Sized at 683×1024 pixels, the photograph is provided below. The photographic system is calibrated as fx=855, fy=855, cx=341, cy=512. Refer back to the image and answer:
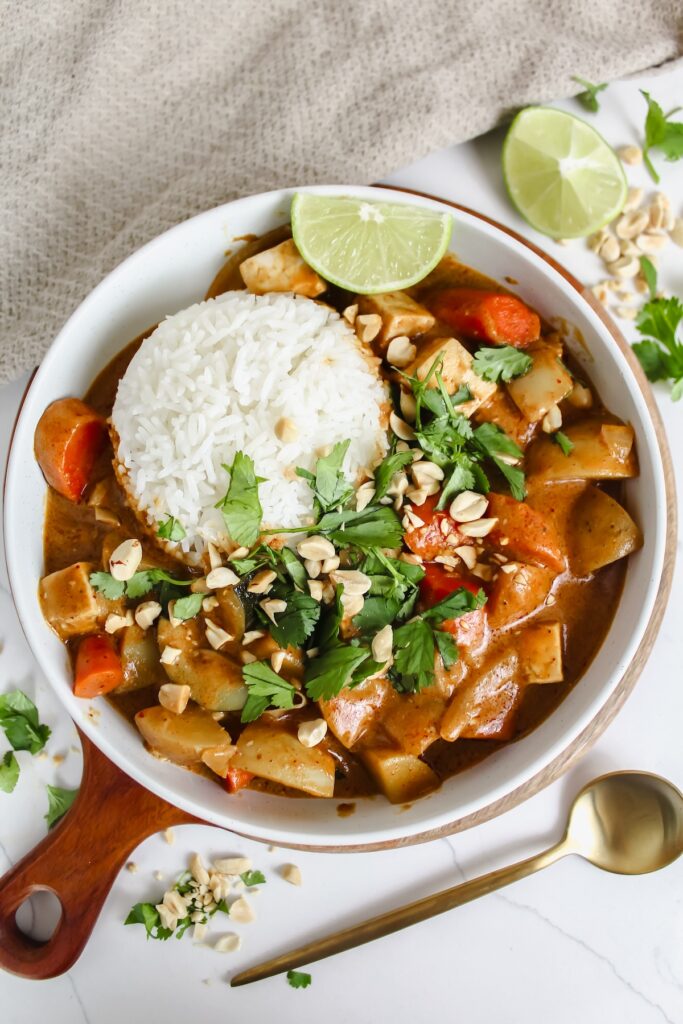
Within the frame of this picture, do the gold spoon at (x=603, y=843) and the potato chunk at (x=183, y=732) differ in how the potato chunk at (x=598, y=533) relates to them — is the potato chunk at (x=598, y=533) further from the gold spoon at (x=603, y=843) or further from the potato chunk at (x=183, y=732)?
the potato chunk at (x=183, y=732)

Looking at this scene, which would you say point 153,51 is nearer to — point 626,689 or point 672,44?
point 672,44

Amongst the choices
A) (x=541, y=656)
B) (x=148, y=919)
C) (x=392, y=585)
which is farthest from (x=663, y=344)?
(x=148, y=919)

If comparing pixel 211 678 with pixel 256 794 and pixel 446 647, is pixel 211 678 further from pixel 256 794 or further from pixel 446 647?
pixel 446 647

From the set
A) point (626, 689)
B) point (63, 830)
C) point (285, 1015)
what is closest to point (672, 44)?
point (626, 689)

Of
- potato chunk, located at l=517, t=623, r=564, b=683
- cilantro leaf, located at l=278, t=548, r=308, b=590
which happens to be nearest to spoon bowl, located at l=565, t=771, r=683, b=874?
potato chunk, located at l=517, t=623, r=564, b=683

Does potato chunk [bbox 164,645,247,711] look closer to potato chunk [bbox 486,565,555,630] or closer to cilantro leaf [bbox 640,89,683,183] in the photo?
potato chunk [bbox 486,565,555,630]

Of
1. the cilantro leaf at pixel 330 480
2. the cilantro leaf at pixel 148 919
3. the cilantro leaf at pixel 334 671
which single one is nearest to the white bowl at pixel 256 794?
the cilantro leaf at pixel 334 671

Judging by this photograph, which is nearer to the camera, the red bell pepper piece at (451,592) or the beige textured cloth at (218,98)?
the red bell pepper piece at (451,592)
